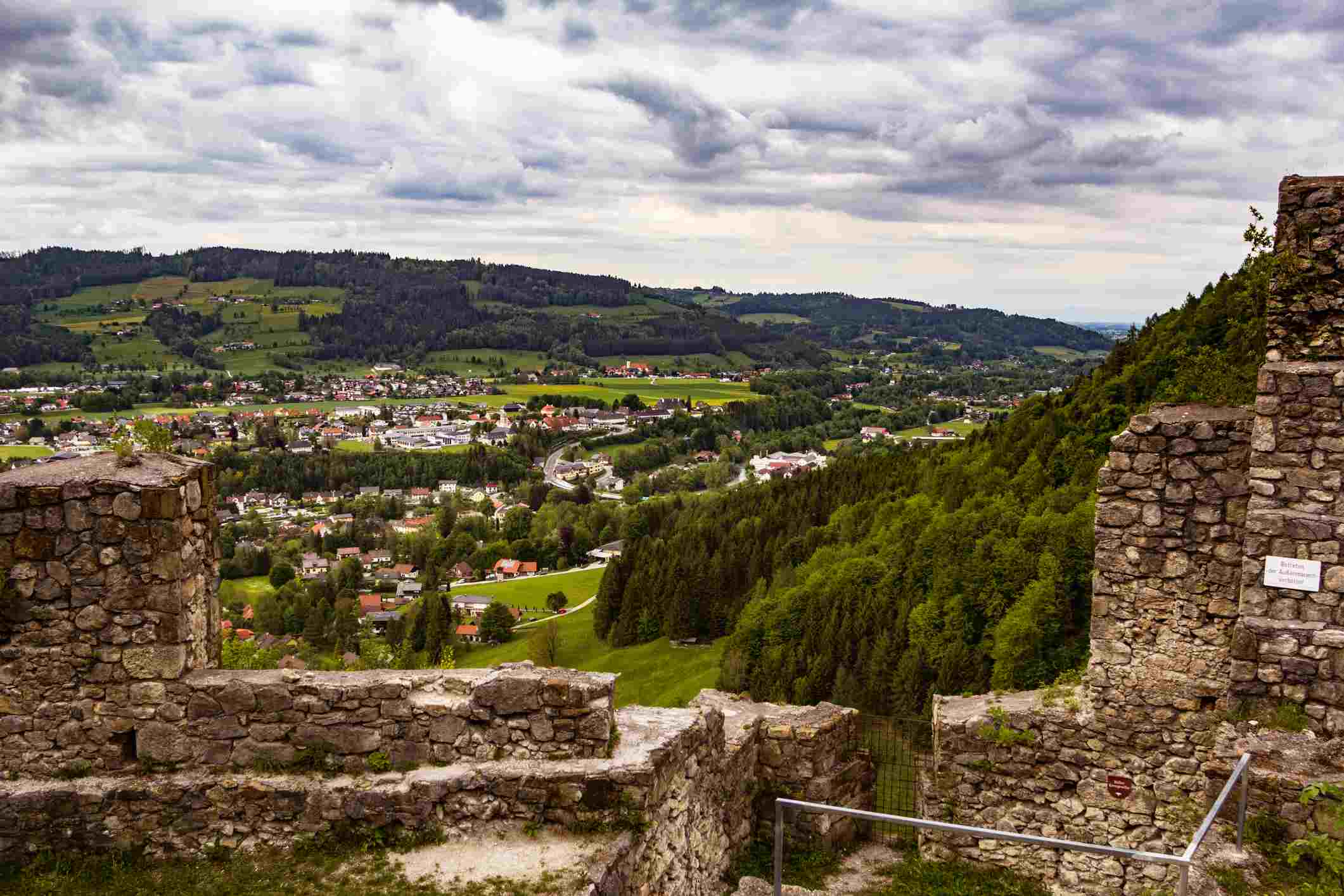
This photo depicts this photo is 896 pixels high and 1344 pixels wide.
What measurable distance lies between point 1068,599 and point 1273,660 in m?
7.34

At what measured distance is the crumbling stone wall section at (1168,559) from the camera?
924 centimetres

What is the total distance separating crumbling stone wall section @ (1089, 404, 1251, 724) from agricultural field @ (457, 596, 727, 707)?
27.2 m

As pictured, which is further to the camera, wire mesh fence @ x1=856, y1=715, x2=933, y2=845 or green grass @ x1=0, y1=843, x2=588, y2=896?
wire mesh fence @ x1=856, y1=715, x2=933, y2=845

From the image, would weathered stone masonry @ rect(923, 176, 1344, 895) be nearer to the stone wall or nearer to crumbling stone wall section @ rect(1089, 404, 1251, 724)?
crumbling stone wall section @ rect(1089, 404, 1251, 724)

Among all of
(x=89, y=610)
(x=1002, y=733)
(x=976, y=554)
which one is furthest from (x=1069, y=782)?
(x=976, y=554)

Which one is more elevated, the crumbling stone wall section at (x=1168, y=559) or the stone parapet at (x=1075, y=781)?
the crumbling stone wall section at (x=1168, y=559)

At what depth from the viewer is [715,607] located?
6088 centimetres

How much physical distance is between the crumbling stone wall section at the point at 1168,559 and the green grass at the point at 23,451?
116 m

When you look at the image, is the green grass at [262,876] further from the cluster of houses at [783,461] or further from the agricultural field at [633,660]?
the cluster of houses at [783,461]

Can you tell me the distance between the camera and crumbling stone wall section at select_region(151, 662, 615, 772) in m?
8.63

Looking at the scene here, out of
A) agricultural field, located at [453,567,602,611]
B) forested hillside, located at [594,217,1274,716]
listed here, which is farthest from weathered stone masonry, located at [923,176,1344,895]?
agricultural field, located at [453,567,602,611]

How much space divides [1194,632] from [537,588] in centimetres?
8726

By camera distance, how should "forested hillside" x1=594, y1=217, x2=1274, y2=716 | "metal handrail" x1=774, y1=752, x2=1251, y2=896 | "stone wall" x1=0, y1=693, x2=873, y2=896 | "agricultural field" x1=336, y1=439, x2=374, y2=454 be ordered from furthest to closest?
"agricultural field" x1=336, y1=439, x2=374, y2=454 → "forested hillside" x1=594, y1=217, x2=1274, y2=716 → "stone wall" x1=0, y1=693, x2=873, y2=896 → "metal handrail" x1=774, y1=752, x2=1251, y2=896

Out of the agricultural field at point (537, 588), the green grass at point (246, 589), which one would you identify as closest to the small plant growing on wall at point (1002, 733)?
the agricultural field at point (537, 588)
